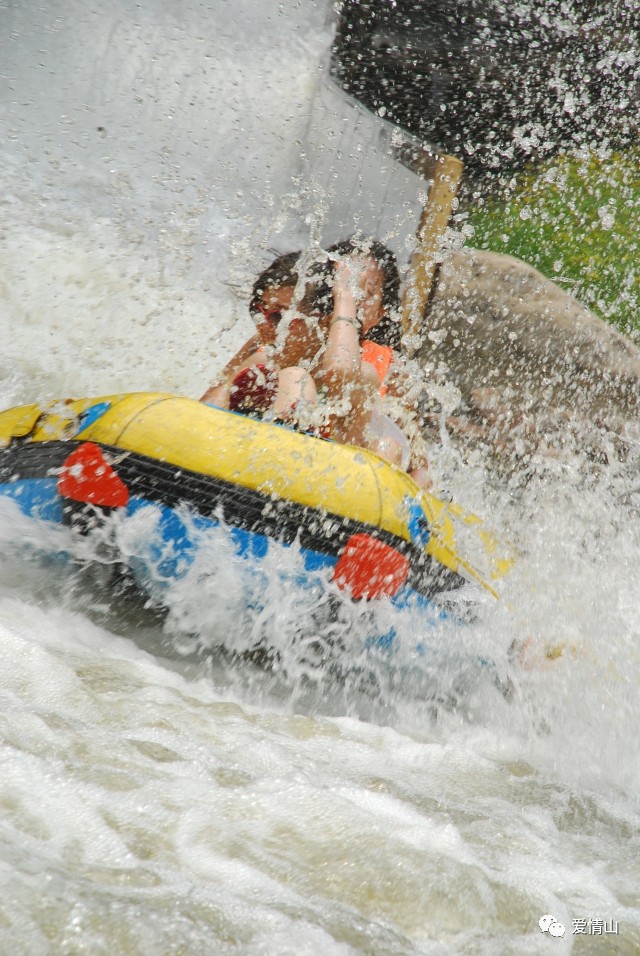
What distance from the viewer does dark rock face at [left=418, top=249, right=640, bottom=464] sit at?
18.0ft

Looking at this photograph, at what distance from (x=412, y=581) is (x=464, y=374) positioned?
383cm

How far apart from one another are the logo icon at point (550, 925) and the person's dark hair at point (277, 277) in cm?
204

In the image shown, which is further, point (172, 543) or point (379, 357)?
point (379, 357)

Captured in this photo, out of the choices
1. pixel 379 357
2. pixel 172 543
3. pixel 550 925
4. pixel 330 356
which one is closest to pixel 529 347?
pixel 379 357

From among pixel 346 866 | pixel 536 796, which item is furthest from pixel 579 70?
pixel 346 866

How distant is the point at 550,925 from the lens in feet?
3.31

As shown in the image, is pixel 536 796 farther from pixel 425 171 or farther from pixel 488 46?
pixel 488 46

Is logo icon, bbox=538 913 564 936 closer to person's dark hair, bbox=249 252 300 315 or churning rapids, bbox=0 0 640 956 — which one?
A: churning rapids, bbox=0 0 640 956

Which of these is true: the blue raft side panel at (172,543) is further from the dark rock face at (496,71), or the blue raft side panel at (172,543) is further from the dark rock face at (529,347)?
the dark rock face at (496,71)

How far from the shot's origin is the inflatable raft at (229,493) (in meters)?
1.80

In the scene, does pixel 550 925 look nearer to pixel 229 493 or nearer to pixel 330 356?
pixel 229 493

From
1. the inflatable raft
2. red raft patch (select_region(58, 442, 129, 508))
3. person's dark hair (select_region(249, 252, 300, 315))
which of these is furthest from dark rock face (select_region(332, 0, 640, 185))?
red raft patch (select_region(58, 442, 129, 508))

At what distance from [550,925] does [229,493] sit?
1.12 metres

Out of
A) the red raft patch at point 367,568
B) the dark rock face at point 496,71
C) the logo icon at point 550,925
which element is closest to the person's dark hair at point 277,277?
the red raft patch at point 367,568
